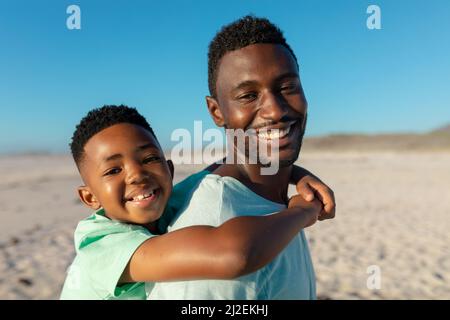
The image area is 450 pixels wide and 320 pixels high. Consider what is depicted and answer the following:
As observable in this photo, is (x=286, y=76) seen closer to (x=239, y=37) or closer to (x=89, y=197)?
(x=239, y=37)

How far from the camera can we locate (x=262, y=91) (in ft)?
5.51

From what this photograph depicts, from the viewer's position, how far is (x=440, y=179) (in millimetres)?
19391

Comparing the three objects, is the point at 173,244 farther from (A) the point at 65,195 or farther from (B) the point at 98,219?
(A) the point at 65,195

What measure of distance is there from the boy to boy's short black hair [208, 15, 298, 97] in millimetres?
423

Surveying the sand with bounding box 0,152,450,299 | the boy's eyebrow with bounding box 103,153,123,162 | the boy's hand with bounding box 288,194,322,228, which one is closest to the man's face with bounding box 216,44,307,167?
the boy's hand with bounding box 288,194,322,228

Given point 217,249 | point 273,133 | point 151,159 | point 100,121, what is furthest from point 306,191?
point 100,121

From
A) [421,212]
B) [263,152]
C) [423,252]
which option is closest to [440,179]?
[421,212]

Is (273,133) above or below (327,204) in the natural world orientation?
above

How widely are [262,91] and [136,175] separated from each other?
2.10 feet

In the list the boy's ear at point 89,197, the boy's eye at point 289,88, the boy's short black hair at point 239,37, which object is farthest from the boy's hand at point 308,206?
the boy's ear at point 89,197

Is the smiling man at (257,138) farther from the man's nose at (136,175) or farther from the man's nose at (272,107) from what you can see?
the man's nose at (136,175)

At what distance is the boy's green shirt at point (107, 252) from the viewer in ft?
5.17

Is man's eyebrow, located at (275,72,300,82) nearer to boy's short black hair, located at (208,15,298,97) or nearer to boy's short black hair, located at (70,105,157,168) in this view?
boy's short black hair, located at (208,15,298,97)
